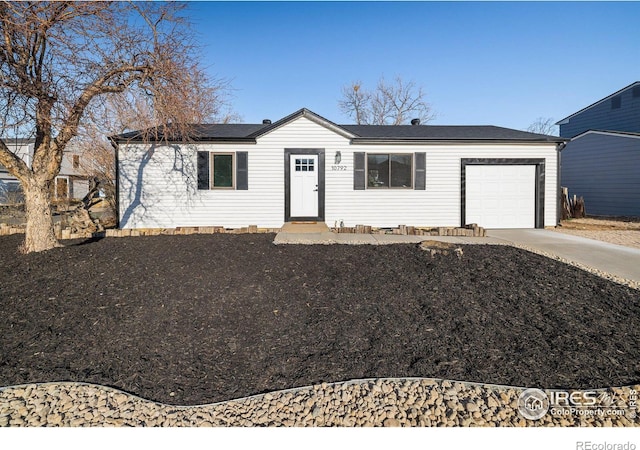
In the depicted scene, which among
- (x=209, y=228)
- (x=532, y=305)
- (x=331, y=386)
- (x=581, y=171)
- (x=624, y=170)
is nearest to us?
(x=331, y=386)

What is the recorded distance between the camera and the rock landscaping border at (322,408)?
249 centimetres

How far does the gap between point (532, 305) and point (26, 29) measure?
8090mm

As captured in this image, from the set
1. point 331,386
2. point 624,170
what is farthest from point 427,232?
point 624,170

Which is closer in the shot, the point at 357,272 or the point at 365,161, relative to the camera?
the point at 357,272

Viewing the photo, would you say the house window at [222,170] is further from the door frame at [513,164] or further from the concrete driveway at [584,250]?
the concrete driveway at [584,250]

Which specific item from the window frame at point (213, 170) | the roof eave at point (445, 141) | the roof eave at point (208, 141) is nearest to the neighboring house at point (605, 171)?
the roof eave at point (445, 141)

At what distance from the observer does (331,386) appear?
9.43 ft

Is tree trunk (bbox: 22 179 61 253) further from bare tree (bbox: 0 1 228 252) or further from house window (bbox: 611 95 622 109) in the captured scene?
house window (bbox: 611 95 622 109)

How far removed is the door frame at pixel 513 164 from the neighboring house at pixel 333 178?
0.10 ft

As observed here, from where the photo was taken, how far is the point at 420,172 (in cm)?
1072

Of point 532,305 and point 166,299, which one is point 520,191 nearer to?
point 532,305

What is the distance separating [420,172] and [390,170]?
879 mm

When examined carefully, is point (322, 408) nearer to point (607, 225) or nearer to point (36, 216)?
point (36, 216)
